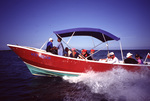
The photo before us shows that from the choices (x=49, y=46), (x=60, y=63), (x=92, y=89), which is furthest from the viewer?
(x=49, y=46)

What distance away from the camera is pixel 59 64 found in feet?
17.7

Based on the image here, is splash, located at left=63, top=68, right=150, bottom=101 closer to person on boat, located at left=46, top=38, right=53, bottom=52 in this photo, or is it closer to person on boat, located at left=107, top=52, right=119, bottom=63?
person on boat, located at left=107, top=52, right=119, bottom=63

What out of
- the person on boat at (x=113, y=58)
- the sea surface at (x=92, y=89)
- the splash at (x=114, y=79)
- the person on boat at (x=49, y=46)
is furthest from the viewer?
the person on boat at (x=113, y=58)

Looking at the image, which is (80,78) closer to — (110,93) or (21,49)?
(110,93)

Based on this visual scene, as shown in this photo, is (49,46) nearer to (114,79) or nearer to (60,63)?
(60,63)

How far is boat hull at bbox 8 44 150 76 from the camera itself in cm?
525

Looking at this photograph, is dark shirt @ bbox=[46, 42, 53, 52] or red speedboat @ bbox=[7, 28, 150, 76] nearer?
red speedboat @ bbox=[7, 28, 150, 76]

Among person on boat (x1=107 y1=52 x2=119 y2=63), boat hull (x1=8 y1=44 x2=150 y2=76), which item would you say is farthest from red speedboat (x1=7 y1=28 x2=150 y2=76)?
person on boat (x1=107 y1=52 x2=119 y2=63)

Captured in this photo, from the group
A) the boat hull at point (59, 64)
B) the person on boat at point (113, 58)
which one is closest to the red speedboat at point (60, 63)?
the boat hull at point (59, 64)

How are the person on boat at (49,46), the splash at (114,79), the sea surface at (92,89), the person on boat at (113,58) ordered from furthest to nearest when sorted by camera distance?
the person on boat at (113,58)
the person on boat at (49,46)
the splash at (114,79)
the sea surface at (92,89)

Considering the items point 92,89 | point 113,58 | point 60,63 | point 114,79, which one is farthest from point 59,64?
point 113,58

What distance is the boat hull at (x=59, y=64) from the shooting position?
17.2ft

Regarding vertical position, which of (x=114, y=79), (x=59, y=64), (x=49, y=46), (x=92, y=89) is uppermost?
(x=49, y=46)

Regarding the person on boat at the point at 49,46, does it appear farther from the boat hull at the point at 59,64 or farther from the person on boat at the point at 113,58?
the person on boat at the point at 113,58
